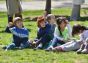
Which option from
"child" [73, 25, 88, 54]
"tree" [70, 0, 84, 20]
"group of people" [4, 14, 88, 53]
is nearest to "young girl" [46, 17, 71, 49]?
"group of people" [4, 14, 88, 53]

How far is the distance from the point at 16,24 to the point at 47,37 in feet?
2.66

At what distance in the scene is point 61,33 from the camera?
9.40 meters

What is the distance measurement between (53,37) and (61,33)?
0.30m

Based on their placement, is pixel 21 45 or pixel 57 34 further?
pixel 21 45

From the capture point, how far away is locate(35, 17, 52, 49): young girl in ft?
31.2

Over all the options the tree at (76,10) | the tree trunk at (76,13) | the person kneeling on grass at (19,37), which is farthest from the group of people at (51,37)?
the tree trunk at (76,13)

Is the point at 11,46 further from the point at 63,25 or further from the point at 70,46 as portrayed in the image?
the point at 70,46

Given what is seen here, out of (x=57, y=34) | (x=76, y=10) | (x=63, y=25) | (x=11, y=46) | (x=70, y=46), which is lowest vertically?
(x=76, y=10)

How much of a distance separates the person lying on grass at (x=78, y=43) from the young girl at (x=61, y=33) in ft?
0.67

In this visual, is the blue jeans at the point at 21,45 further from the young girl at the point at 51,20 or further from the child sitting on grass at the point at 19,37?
the young girl at the point at 51,20

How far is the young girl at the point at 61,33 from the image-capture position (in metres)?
9.28

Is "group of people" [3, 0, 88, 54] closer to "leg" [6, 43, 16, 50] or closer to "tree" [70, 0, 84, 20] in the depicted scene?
"leg" [6, 43, 16, 50]

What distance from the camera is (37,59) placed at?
8.41 m

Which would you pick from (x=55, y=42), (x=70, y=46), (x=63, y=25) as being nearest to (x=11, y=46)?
(x=55, y=42)
